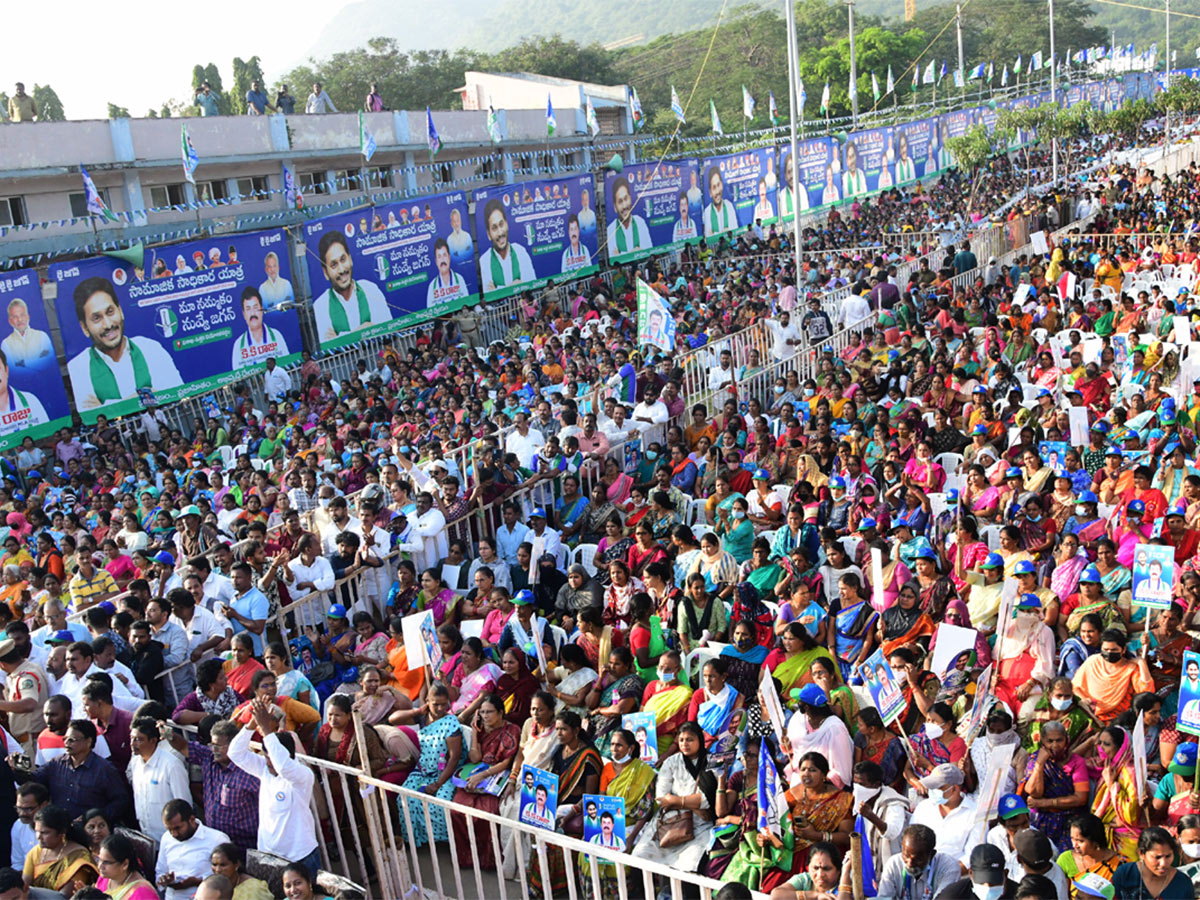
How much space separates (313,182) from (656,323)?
15984 mm

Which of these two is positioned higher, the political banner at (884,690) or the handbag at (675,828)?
the political banner at (884,690)

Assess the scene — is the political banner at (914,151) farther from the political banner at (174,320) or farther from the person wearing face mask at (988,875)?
the person wearing face mask at (988,875)

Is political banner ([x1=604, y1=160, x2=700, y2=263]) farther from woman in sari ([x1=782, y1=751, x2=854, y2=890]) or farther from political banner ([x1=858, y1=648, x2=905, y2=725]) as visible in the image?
woman in sari ([x1=782, y1=751, x2=854, y2=890])

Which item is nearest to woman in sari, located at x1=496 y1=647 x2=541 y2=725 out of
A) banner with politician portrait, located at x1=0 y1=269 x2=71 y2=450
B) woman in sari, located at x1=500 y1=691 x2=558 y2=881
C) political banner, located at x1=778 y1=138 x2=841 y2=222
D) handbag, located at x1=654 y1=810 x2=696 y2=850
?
woman in sari, located at x1=500 y1=691 x2=558 y2=881

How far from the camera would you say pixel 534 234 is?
2173 centimetres

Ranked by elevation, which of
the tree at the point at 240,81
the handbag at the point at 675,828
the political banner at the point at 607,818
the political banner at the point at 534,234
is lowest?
the handbag at the point at 675,828

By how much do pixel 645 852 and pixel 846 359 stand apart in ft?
30.0

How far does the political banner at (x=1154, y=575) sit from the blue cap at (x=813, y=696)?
195cm

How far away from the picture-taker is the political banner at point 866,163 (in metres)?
31.2

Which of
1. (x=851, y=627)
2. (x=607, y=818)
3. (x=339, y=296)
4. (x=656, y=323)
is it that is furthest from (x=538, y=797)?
(x=339, y=296)

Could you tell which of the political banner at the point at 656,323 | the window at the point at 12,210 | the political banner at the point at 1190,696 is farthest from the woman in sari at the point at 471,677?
the window at the point at 12,210

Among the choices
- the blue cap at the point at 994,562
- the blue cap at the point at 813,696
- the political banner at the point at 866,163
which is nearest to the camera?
the blue cap at the point at 813,696

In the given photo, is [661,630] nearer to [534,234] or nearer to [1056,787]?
[1056,787]

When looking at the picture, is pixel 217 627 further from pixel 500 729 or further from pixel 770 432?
pixel 770 432
